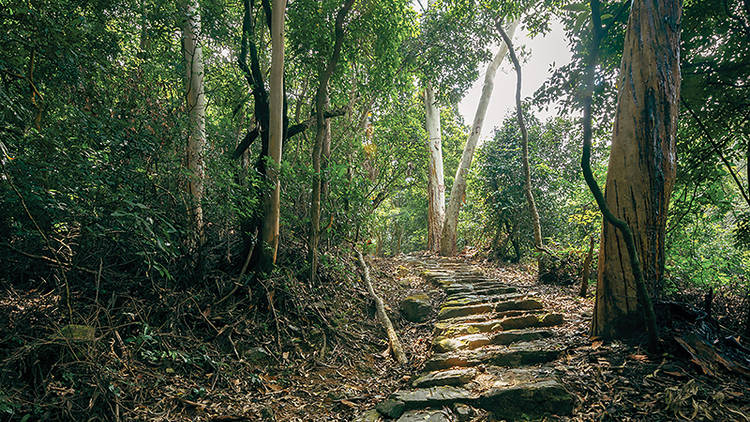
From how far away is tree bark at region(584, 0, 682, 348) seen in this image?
2.65 meters

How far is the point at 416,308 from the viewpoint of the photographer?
500 cm

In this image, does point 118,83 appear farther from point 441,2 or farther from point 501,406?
point 441,2

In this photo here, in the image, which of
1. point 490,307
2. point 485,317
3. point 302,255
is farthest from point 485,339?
point 302,255

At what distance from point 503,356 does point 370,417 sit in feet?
4.38

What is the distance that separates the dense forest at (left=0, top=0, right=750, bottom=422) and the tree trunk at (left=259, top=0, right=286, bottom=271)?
2 cm

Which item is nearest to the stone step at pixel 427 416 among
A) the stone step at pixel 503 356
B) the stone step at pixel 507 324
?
the stone step at pixel 503 356

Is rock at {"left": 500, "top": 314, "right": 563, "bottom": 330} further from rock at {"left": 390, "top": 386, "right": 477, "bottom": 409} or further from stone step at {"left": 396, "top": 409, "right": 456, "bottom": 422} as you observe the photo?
stone step at {"left": 396, "top": 409, "right": 456, "bottom": 422}

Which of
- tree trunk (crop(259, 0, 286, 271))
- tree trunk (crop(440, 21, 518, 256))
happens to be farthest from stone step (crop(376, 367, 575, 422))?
tree trunk (crop(440, 21, 518, 256))

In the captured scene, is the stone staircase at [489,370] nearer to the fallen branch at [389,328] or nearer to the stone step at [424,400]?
the stone step at [424,400]

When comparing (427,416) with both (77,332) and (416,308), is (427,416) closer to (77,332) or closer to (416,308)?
(416,308)

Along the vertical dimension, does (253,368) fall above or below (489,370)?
below

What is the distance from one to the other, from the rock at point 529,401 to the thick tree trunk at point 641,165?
91 cm

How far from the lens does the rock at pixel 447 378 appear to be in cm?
279

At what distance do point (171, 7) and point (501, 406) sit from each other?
5584 mm
